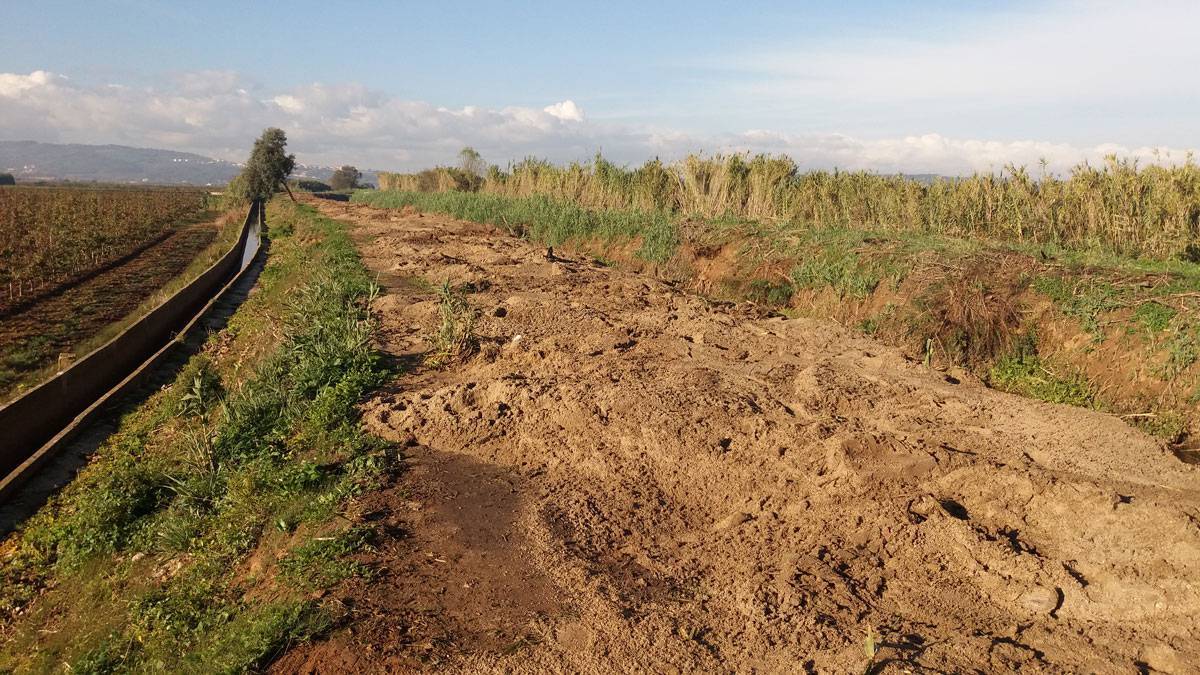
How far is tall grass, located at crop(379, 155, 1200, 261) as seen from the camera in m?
9.08

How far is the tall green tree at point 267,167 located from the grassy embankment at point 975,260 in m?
29.7

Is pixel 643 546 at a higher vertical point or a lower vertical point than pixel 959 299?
lower

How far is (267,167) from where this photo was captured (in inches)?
1587

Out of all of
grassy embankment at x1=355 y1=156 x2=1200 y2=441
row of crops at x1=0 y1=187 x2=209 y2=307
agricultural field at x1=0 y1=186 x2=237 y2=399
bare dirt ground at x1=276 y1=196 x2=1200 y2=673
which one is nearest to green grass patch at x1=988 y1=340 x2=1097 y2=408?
grassy embankment at x1=355 y1=156 x2=1200 y2=441

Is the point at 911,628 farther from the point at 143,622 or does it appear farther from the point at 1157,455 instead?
the point at 143,622

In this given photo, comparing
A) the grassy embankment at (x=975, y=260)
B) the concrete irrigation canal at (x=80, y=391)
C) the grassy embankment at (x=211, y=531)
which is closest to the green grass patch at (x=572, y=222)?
the grassy embankment at (x=975, y=260)

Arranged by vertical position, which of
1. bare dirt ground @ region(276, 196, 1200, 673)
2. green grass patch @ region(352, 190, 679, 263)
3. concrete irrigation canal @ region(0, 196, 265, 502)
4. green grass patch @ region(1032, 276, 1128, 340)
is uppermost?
green grass patch @ region(352, 190, 679, 263)

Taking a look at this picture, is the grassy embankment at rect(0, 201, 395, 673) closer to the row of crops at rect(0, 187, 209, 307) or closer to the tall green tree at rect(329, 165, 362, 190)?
the row of crops at rect(0, 187, 209, 307)

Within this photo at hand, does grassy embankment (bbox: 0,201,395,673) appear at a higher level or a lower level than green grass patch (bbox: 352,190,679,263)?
lower

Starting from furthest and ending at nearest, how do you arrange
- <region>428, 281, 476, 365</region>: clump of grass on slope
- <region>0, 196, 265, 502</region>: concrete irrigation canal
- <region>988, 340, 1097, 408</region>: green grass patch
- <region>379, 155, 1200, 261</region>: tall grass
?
<region>379, 155, 1200, 261</region>: tall grass → <region>428, 281, 476, 365</region>: clump of grass on slope → <region>0, 196, 265, 502</region>: concrete irrigation canal → <region>988, 340, 1097, 408</region>: green grass patch

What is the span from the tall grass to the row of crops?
11902 mm

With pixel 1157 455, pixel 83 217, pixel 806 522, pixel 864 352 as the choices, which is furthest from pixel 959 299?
pixel 83 217

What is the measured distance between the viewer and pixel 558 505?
4242mm

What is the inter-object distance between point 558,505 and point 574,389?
1472mm
